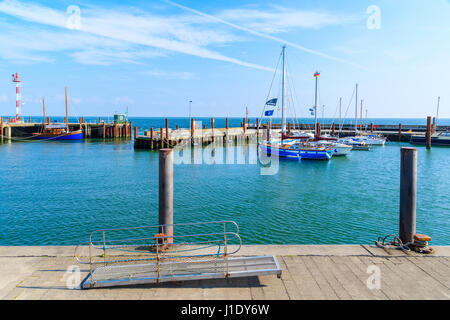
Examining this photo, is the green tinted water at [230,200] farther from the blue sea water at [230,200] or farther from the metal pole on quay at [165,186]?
the metal pole on quay at [165,186]

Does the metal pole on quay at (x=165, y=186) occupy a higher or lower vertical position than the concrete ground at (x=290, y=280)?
higher

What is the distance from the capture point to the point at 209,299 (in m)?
6.26

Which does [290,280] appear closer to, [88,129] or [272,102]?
[272,102]

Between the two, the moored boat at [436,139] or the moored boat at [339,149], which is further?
the moored boat at [436,139]

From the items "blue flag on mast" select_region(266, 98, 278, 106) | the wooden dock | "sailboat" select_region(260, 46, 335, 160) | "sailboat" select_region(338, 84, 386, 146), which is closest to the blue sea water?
"sailboat" select_region(260, 46, 335, 160)

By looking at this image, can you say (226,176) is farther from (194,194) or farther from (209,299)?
(209,299)

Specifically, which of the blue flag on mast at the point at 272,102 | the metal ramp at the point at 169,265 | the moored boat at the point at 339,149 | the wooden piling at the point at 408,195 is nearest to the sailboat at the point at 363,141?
the moored boat at the point at 339,149

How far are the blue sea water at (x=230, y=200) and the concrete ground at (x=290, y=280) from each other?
21.7 ft

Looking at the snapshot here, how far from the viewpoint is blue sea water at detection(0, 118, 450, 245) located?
16438 mm

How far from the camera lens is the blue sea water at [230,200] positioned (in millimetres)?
16438

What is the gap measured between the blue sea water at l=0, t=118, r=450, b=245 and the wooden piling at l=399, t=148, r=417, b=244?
6.08 m

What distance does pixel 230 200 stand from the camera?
74.4 ft
